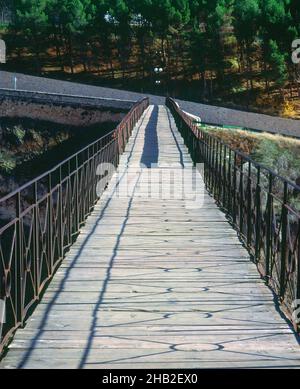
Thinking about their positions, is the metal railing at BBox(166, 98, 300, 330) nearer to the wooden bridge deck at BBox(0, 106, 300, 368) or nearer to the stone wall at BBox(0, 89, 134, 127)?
the wooden bridge deck at BBox(0, 106, 300, 368)

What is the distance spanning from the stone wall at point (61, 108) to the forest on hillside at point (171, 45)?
10249 millimetres

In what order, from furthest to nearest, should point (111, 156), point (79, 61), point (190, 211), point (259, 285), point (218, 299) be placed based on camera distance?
point (79, 61) < point (111, 156) < point (190, 211) < point (259, 285) < point (218, 299)

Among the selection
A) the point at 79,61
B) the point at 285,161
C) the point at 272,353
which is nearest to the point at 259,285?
the point at 272,353

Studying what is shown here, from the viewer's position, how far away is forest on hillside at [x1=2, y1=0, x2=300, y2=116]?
2308 inches

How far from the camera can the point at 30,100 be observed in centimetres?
5325

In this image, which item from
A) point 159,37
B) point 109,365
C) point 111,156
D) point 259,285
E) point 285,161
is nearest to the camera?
point 109,365

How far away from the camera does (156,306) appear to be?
21.6ft

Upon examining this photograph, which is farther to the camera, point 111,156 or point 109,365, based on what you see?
point 111,156

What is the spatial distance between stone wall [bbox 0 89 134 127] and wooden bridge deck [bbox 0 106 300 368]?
38.9 metres

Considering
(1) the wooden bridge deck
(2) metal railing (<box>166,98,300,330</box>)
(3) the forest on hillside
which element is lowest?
(1) the wooden bridge deck

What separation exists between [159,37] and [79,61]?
940 centimetres

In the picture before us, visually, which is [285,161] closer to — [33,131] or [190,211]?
[33,131]

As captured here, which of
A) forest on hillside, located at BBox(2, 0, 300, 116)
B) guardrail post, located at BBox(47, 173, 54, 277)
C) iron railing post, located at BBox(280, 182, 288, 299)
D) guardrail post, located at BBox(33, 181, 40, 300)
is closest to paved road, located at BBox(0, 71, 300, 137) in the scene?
forest on hillside, located at BBox(2, 0, 300, 116)

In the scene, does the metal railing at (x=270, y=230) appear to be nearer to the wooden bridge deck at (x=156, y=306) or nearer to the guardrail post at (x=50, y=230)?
the wooden bridge deck at (x=156, y=306)
